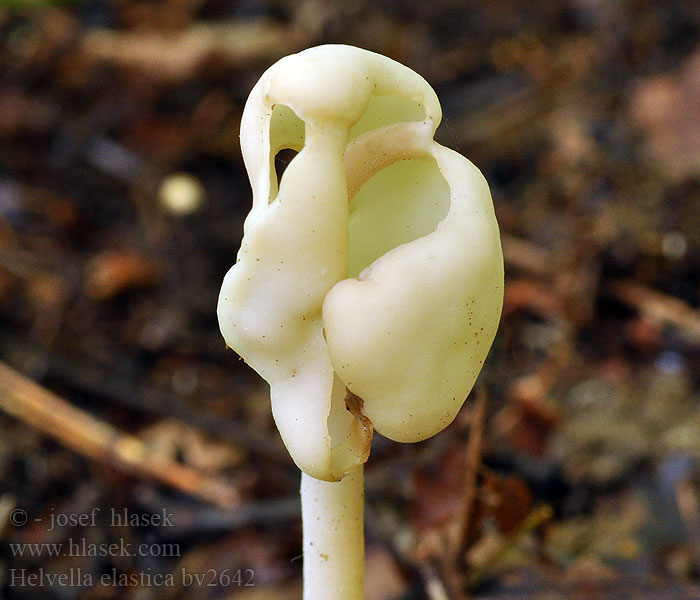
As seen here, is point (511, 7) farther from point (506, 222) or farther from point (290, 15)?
point (506, 222)

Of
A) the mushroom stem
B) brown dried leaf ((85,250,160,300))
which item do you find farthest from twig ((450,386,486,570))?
brown dried leaf ((85,250,160,300))

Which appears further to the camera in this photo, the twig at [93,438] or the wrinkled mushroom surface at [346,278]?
the twig at [93,438]

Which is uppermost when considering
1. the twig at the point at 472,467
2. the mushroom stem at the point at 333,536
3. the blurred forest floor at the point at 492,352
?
the mushroom stem at the point at 333,536

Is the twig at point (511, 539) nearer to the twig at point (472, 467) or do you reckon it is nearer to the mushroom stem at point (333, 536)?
the twig at point (472, 467)

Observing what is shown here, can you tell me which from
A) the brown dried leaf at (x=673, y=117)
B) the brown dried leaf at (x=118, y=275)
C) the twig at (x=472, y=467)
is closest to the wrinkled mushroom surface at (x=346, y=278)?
the twig at (x=472, y=467)

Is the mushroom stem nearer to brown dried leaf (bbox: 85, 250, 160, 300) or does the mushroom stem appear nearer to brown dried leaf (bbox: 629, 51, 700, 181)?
brown dried leaf (bbox: 85, 250, 160, 300)
